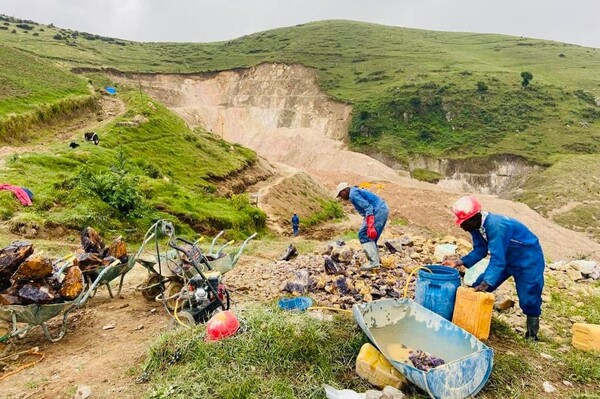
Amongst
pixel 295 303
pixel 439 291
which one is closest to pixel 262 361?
pixel 295 303

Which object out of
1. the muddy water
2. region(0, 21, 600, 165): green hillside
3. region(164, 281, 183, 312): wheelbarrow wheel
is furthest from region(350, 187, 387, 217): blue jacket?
region(0, 21, 600, 165): green hillside

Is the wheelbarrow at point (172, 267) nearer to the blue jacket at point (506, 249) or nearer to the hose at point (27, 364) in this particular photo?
the hose at point (27, 364)

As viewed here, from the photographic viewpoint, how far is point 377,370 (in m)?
4.23

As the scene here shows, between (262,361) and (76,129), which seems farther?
(76,129)

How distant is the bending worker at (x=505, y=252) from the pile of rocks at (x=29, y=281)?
5200 millimetres

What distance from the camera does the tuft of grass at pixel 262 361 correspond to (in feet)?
13.2

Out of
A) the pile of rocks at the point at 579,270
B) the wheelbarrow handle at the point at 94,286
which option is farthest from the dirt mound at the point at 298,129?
the wheelbarrow handle at the point at 94,286

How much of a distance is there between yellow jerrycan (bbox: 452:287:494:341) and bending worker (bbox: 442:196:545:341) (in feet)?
0.73

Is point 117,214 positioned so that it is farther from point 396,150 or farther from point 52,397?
point 396,150

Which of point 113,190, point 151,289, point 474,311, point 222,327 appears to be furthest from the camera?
point 113,190

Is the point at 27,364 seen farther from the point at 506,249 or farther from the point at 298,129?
the point at 298,129

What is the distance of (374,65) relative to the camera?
82875 mm

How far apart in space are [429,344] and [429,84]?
6719cm

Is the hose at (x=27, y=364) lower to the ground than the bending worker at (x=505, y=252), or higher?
lower
